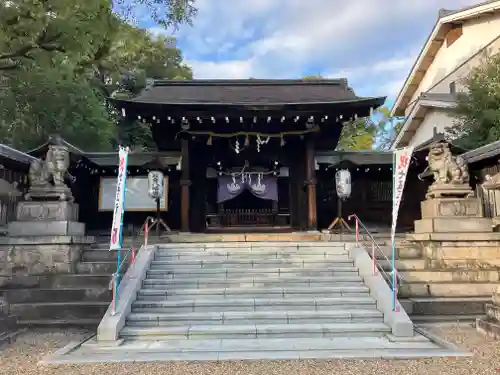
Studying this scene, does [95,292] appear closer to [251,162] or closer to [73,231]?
[73,231]

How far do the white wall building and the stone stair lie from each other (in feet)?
41.1

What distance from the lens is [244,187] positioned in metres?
13.8

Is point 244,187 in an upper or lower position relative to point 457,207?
upper

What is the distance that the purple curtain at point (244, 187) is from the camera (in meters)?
13.7

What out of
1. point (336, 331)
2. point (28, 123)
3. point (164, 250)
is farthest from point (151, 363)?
point (28, 123)

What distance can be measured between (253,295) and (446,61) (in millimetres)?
20180

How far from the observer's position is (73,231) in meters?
9.43

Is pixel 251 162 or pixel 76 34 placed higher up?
pixel 76 34

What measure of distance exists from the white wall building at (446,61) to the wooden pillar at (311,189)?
8.46 meters

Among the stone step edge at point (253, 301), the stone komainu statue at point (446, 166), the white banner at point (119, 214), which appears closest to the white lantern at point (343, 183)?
the stone komainu statue at point (446, 166)

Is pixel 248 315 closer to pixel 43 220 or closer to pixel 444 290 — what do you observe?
pixel 444 290

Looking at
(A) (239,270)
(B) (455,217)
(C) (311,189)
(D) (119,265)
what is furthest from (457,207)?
(D) (119,265)

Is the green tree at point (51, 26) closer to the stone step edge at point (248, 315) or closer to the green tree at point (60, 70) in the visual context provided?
the green tree at point (60, 70)

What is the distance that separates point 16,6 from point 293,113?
7736 millimetres
